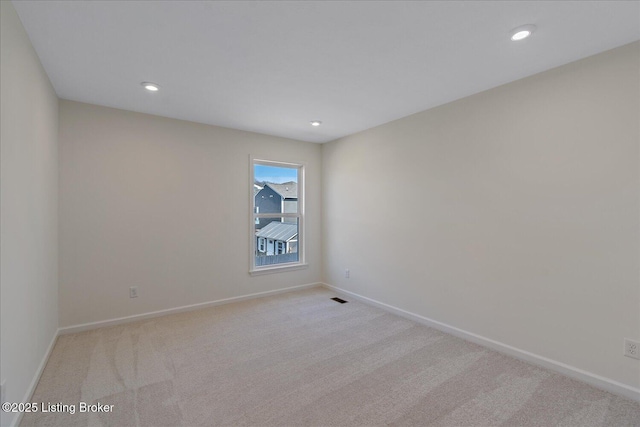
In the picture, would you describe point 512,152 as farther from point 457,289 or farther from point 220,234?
point 220,234

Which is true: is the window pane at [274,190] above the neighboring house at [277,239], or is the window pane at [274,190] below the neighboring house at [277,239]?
above

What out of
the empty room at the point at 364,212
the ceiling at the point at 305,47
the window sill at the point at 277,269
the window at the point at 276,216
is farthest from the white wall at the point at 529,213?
the window at the point at 276,216

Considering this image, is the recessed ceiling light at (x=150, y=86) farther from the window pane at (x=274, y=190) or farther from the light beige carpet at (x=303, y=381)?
the light beige carpet at (x=303, y=381)

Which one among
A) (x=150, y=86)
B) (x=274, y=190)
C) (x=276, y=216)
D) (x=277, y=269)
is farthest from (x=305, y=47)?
(x=277, y=269)

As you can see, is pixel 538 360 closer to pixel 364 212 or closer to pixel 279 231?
pixel 364 212

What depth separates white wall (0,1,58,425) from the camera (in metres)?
1.53

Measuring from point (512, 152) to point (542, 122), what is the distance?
30 cm

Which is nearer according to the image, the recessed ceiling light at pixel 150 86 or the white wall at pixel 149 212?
the recessed ceiling light at pixel 150 86

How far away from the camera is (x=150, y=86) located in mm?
2598

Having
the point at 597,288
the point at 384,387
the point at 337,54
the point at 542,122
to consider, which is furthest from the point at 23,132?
the point at 597,288

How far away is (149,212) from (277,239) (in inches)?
72.0

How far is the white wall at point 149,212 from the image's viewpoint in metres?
2.97

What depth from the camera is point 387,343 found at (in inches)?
108

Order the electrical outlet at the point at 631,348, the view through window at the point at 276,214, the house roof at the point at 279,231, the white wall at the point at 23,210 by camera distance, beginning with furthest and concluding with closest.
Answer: the house roof at the point at 279,231 < the view through window at the point at 276,214 < the electrical outlet at the point at 631,348 < the white wall at the point at 23,210
